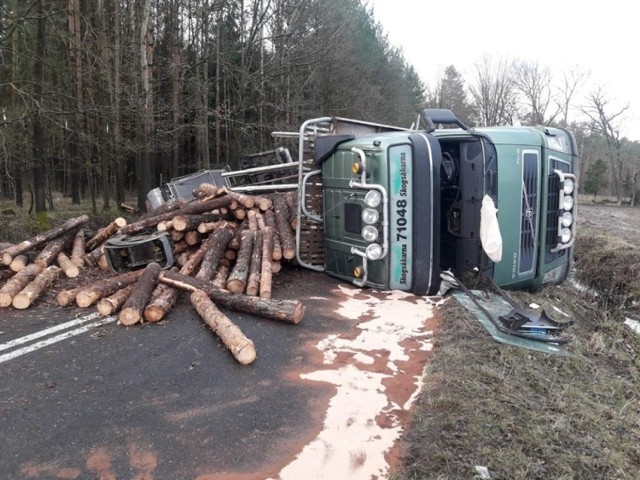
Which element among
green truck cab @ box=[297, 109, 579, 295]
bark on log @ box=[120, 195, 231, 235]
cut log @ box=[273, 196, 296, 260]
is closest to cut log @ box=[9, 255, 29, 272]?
bark on log @ box=[120, 195, 231, 235]

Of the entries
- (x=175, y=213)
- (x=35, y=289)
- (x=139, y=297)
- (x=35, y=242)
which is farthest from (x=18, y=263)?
(x=139, y=297)

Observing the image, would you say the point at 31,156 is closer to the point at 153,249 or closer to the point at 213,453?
the point at 153,249

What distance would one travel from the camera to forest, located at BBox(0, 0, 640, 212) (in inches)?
476

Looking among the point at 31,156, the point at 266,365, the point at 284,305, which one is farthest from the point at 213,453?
the point at 31,156

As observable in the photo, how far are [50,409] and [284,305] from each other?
2.27 meters

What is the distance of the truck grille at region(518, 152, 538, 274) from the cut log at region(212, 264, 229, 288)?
155 inches

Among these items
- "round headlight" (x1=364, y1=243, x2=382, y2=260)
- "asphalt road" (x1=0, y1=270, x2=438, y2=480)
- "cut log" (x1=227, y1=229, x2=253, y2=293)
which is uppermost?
"round headlight" (x1=364, y1=243, x2=382, y2=260)

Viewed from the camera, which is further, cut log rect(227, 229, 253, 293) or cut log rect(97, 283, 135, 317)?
cut log rect(227, 229, 253, 293)

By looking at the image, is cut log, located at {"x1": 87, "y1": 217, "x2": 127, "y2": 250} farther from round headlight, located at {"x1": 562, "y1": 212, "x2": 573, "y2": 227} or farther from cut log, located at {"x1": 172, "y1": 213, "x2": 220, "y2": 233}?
round headlight, located at {"x1": 562, "y1": 212, "x2": 573, "y2": 227}

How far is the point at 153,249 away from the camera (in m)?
6.82

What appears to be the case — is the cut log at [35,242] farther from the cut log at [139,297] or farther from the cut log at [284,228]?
the cut log at [284,228]

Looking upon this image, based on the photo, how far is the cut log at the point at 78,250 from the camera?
7.35 metres

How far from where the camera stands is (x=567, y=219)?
6348mm

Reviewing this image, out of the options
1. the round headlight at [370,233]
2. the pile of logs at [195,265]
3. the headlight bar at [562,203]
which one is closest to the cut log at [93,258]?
the pile of logs at [195,265]
